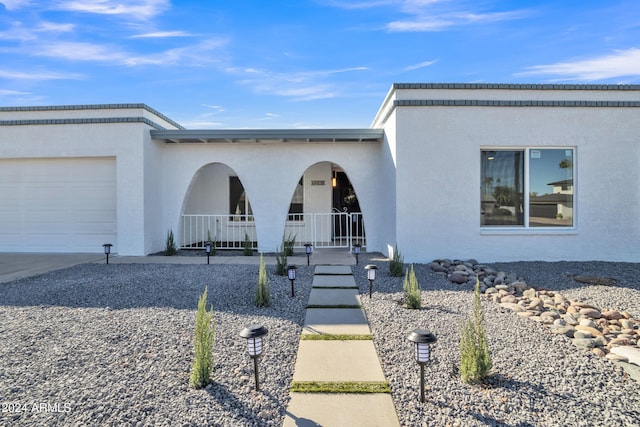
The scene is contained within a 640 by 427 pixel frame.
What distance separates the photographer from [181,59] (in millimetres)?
9930

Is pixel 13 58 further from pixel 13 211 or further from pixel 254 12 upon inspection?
pixel 254 12

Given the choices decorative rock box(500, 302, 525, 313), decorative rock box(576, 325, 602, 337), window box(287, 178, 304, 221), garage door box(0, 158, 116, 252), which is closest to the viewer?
decorative rock box(576, 325, 602, 337)

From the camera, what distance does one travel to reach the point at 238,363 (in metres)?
3.16

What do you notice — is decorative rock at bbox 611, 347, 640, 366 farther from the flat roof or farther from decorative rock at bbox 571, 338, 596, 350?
the flat roof

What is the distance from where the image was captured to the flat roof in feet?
28.7

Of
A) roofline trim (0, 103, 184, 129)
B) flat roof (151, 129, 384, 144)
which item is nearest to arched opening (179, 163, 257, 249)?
flat roof (151, 129, 384, 144)

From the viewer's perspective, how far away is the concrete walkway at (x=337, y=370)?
240cm

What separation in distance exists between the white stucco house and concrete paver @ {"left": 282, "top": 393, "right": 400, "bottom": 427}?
528cm

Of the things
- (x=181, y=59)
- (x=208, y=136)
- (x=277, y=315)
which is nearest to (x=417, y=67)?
(x=208, y=136)

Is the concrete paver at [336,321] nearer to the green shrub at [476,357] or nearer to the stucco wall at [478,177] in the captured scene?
the green shrub at [476,357]

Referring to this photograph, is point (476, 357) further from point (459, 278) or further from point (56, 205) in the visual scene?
point (56, 205)

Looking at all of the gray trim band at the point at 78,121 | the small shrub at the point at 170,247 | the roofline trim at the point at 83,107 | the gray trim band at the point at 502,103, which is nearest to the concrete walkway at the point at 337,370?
the gray trim band at the point at 502,103

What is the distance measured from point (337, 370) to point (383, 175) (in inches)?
251

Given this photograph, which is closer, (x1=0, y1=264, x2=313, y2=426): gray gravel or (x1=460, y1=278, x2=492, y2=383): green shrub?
(x1=0, y1=264, x2=313, y2=426): gray gravel
